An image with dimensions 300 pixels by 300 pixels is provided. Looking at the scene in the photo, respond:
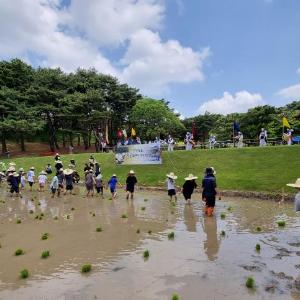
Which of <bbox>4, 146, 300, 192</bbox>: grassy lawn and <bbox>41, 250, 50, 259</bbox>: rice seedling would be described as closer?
<bbox>41, 250, 50, 259</bbox>: rice seedling

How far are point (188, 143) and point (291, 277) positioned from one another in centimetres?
2733

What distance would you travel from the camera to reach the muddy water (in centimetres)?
682

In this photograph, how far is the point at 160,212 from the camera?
50.8 ft

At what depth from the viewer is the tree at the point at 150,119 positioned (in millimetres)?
56688

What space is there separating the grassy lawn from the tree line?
2085 centimetres

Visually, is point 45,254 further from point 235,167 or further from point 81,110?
point 81,110

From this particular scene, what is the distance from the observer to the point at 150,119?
5788cm

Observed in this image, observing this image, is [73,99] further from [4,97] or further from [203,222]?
[203,222]

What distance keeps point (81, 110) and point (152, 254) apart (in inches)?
1789

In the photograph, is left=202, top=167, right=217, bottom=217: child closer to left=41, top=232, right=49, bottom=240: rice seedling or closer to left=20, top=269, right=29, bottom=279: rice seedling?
left=41, top=232, right=49, bottom=240: rice seedling

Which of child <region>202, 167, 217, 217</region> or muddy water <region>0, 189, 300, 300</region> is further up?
child <region>202, 167, 217, 217</region>

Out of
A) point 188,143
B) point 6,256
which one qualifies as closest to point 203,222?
point 6,256

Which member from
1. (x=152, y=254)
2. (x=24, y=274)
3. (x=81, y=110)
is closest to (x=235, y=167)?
(x=152, y=254)

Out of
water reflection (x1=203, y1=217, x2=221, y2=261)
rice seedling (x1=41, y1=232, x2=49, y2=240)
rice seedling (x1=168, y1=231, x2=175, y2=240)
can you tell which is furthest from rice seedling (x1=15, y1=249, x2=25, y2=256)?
water reflection (x1=203, y1=217, x2=221, y2=261)
